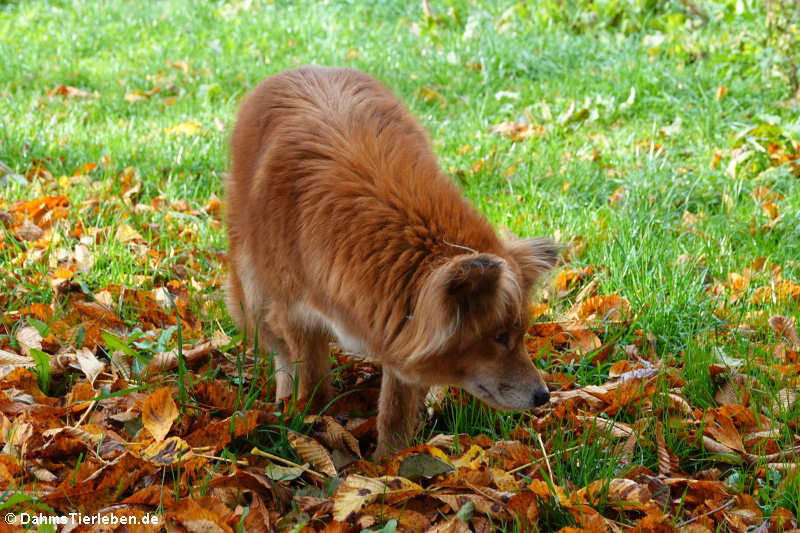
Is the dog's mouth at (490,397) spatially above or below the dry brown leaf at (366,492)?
above

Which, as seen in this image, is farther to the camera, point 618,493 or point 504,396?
point 504,396

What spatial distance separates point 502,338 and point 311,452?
0.72 m

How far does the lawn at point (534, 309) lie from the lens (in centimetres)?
251

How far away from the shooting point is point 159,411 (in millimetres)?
2768

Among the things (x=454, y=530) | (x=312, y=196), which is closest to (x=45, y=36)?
(x=312, y=196)

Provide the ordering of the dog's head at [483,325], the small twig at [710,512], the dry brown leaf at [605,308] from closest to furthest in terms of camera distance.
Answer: the small twig at [710,512], the dog's head at [483,325], the dry brown leaf at [605,308]

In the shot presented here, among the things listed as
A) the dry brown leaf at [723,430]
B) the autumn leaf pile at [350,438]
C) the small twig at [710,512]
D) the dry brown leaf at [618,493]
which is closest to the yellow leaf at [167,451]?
the autumn leaf pile at [350,438]

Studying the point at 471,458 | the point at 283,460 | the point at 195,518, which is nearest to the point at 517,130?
the point at 471,458

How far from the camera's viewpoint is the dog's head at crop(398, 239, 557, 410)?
248cm

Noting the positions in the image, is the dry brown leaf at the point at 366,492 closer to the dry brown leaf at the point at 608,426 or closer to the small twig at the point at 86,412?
the dry brown leaf at the point at 608,426

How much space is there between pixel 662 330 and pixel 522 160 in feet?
7.15

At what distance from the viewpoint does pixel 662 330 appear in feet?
12.1

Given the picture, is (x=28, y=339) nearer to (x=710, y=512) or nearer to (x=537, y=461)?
(x=537, y=461)

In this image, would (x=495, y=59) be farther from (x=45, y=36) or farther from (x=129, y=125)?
(x=45, y=36)
